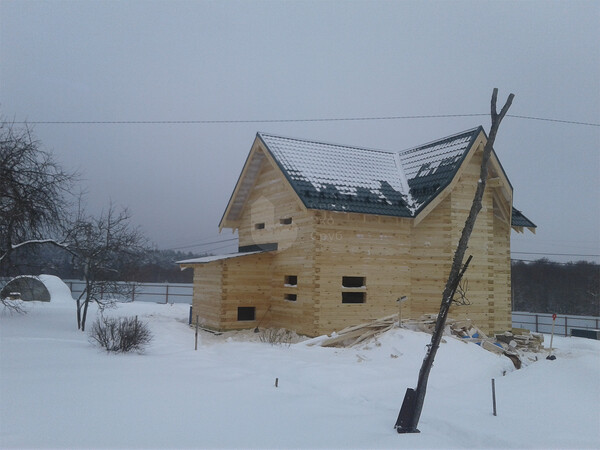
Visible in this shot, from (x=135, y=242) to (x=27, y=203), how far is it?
31.4ft

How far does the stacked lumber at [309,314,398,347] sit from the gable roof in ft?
13.5

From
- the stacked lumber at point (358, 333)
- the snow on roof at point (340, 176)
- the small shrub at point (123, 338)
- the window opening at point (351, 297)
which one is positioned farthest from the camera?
the window opening at point (351, 297)

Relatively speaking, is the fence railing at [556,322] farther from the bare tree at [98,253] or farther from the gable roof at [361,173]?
the bare tree at [98,253]

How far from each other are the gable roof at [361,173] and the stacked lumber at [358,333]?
4103 millimetres

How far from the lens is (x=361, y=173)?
20.3 m

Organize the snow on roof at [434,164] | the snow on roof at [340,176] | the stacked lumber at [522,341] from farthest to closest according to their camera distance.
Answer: the snow on roof at [434,164]
the stacked lumber at [522,341]
the snow on roof at [340,176]

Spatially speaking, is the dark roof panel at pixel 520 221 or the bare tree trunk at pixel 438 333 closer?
the bare tree trunk at pixel 438 333

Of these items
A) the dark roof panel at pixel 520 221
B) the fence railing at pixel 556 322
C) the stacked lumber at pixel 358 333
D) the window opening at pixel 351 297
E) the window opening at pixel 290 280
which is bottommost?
the fence railing at pixel 556 322

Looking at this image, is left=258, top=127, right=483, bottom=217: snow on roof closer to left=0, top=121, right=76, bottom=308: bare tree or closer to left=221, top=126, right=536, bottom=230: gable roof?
left=221, top=126, right=536, bottom=230: gable roof

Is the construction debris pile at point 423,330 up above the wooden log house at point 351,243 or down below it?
below

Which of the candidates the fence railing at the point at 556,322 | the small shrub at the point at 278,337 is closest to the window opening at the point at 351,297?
the small shrub at the point at 278,337

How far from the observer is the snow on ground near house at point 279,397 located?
6.83 meters

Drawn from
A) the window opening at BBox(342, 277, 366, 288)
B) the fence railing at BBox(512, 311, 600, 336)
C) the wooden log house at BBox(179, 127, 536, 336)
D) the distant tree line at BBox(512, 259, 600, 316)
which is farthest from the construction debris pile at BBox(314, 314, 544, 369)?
the distant tree line at BBox(512, 259, 600, 316)

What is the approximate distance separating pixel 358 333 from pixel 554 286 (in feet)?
188
